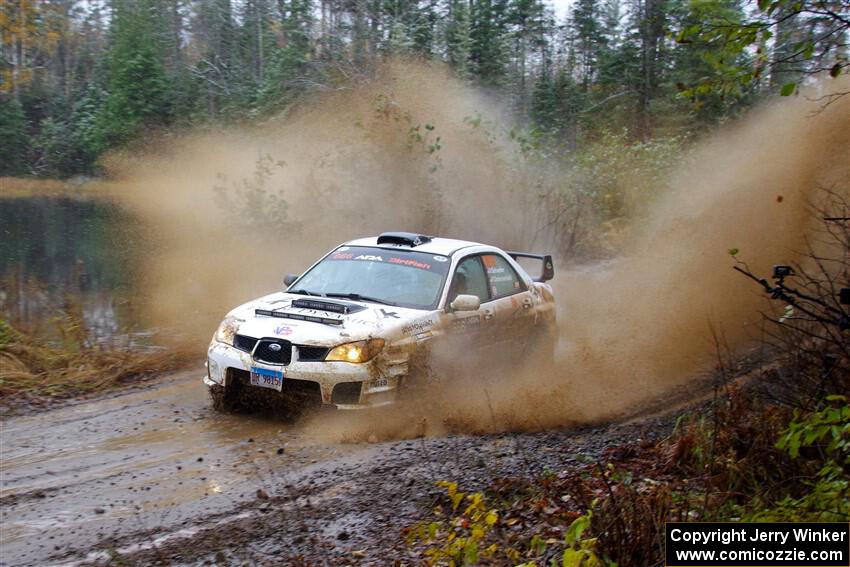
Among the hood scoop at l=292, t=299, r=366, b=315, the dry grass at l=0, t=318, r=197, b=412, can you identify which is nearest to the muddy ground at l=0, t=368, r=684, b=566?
the dry grass at l=0, t=318, r=197, b=412

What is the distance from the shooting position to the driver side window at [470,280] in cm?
888

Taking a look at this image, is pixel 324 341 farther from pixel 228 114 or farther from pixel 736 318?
pixel 228 114

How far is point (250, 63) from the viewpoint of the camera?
56.0 metres

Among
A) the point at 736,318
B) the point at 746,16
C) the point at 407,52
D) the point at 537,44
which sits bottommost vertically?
the point at 736,318

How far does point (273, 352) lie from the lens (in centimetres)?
760

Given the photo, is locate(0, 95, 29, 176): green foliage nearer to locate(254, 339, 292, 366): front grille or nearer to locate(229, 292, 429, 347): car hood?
locate(229, 292, 429, 347): car hood

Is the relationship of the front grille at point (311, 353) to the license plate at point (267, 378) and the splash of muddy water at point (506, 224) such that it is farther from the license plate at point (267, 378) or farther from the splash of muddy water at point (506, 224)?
the splash of muddy water at point (506, 224)

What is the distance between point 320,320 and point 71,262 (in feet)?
49.6

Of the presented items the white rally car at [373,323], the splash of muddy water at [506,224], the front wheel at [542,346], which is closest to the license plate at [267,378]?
the white rally car at [373,323]

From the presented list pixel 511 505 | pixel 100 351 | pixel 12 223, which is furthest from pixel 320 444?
pixel 12 223

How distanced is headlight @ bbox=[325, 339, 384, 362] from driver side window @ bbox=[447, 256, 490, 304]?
4.54ft

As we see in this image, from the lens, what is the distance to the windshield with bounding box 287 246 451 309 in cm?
861

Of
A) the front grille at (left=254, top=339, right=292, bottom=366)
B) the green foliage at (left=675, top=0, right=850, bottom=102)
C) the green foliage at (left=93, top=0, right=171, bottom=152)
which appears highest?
the green foliage at (left=93, top=0, right=171, bottom=152)

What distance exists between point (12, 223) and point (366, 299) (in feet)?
83.1
